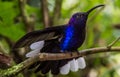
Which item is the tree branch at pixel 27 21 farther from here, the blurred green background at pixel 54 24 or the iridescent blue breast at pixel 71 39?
the iridescent blue breast at pixel 71 39

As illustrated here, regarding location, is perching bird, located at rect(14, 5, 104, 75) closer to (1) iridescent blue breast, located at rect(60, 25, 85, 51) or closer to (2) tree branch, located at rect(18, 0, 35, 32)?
(1) iridescent blue breast, located at rect(60, 25, 85, 51)

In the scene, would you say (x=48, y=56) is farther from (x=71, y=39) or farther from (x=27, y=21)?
(x=27, y=21)

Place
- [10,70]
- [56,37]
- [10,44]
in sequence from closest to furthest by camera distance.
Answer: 1. [10,70]
2. [56,37]
3. [10,44]

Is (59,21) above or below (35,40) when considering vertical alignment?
below

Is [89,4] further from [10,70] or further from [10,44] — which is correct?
[10,70]

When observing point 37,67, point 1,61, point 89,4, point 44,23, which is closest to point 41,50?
point 37,67

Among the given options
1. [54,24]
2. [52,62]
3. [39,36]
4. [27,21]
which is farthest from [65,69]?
[54,24]

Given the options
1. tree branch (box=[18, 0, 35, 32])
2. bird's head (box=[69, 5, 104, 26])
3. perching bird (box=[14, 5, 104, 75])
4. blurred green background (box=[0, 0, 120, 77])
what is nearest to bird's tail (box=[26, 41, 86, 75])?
perching bird (box=[14, 5, 104, 75])
